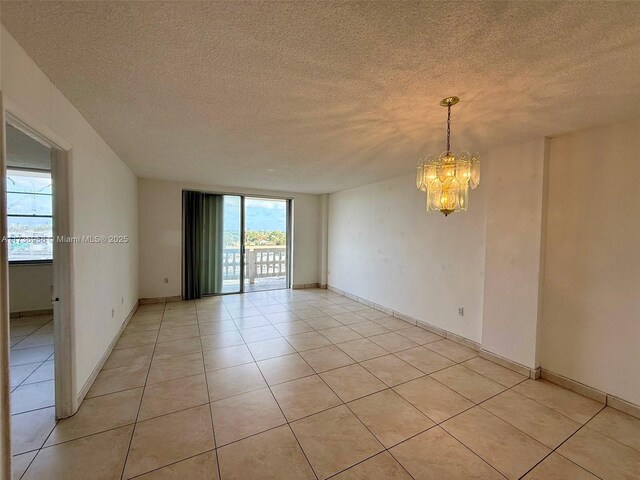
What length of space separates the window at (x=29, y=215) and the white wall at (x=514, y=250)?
19.9 feet

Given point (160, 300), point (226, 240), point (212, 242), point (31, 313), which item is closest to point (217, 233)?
point (212, 242)

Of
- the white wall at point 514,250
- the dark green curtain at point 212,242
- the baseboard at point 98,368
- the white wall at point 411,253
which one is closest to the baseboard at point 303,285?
the white wall at point 411,253

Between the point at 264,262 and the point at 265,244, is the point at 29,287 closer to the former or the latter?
the point at 264,262

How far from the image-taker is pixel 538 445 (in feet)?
5.84

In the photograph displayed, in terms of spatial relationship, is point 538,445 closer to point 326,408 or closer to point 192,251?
point 326,408

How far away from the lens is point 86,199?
2236mm

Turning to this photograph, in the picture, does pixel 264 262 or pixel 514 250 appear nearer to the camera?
pixel 514 250

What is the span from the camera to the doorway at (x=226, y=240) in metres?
5.27

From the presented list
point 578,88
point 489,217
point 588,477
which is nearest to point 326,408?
point 588,477

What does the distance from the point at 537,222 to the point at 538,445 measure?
1870 mm

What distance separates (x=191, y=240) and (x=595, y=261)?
580cm

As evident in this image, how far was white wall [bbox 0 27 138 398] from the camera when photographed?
1.40 m

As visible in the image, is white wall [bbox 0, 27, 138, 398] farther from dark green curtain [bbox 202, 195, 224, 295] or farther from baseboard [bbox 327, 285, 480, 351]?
baseboard [bbox 327, 285, 480, 351]

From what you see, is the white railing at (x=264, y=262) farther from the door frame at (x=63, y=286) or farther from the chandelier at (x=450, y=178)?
the chandelier at (x=450, y=178)
